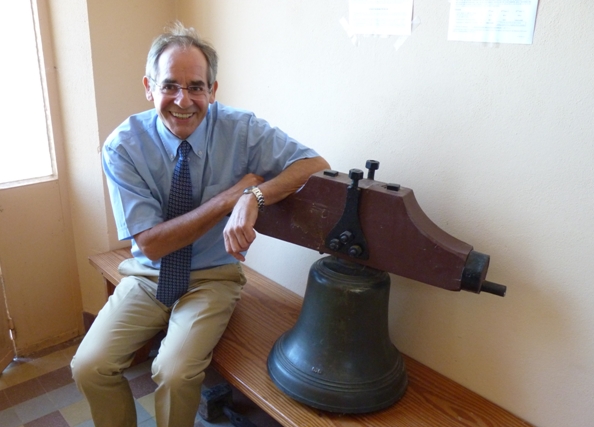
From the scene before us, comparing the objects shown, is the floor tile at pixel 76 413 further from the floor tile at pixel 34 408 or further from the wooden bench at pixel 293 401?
the wooden bench at pixel 293 401

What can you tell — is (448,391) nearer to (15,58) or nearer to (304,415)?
(304,415)

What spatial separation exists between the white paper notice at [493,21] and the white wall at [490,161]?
0.08 feet

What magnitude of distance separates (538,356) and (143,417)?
1.48 metres

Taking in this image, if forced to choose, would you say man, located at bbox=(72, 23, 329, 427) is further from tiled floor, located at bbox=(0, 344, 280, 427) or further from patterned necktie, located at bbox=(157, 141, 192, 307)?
tiled floor, located at bbox=(0, 344, 280, 427)

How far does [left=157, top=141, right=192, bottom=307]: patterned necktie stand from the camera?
1.60 m

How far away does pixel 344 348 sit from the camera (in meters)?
1.33

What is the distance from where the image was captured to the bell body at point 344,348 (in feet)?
4.28

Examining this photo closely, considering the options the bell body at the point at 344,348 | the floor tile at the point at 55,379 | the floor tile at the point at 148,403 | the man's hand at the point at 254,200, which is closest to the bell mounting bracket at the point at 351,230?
the bell body at the point at 344,348

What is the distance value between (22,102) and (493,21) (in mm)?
1892

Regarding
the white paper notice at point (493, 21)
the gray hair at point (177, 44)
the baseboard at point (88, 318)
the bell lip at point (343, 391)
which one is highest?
the white paper notice at point (493, 21)

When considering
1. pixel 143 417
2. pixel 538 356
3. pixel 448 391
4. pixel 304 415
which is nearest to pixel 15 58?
pixel 143 417

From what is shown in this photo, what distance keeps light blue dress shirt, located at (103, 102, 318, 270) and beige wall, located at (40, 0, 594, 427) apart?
0.22 m

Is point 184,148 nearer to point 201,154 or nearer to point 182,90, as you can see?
point 201,154

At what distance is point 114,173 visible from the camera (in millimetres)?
1542
